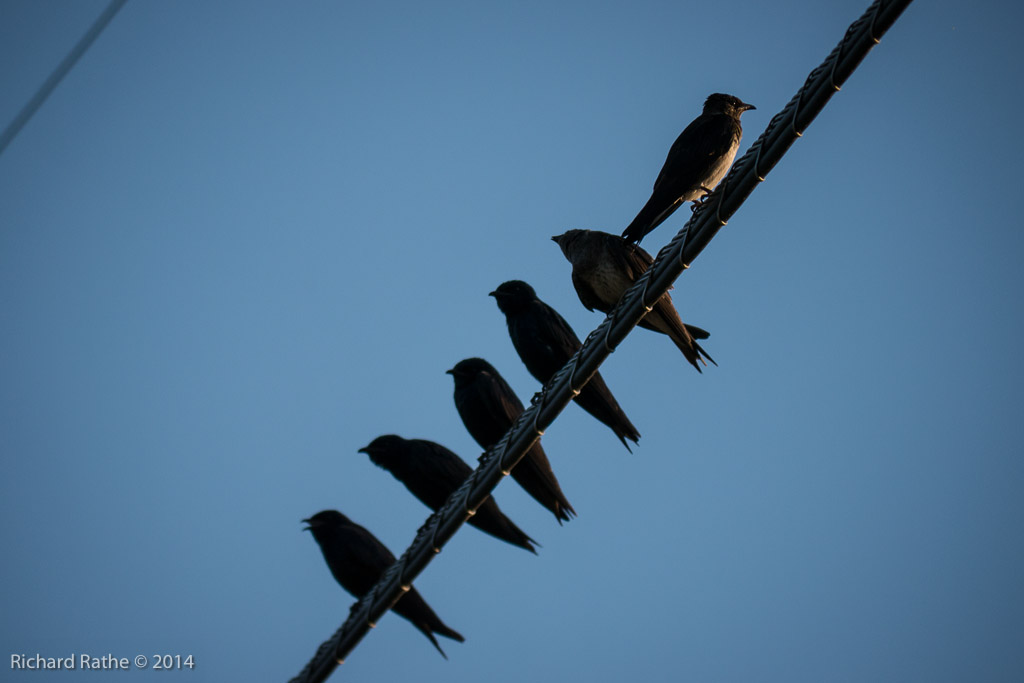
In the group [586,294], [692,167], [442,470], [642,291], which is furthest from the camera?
[586,294]

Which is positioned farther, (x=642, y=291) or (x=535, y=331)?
(x=535, y=331)

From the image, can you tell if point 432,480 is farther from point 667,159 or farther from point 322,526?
point 667,159

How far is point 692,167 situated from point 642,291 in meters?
2.88

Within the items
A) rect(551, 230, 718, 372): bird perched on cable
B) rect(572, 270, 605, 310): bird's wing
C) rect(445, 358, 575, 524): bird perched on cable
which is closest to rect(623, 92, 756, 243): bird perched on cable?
rect(551, 230, 718, 372): bird perched on cable

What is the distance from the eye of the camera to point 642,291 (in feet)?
10.2

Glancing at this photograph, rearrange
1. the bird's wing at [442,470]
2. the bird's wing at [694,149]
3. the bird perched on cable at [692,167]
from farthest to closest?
the bird's wing at [442,470] < the bird's wing at [694,149] < the bird perched on cable at [692,167]

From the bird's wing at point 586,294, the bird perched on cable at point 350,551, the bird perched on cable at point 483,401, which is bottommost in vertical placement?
the bird perched on cable at point 350,551

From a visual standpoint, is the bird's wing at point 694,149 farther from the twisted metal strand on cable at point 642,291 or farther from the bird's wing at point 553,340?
the twisted metal strand on cable at point 642,291

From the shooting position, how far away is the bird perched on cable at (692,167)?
5.39 m

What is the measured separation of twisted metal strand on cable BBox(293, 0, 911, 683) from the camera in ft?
8.49

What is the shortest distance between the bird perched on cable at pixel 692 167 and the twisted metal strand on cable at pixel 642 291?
2.18 metres

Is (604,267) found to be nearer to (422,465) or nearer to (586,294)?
(586,294)

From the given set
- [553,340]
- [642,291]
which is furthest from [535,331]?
[642,291]

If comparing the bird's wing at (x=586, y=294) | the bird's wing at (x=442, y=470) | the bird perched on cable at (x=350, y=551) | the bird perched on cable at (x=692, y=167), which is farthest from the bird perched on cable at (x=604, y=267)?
the bird perched on cable at (x=350, y=551)
